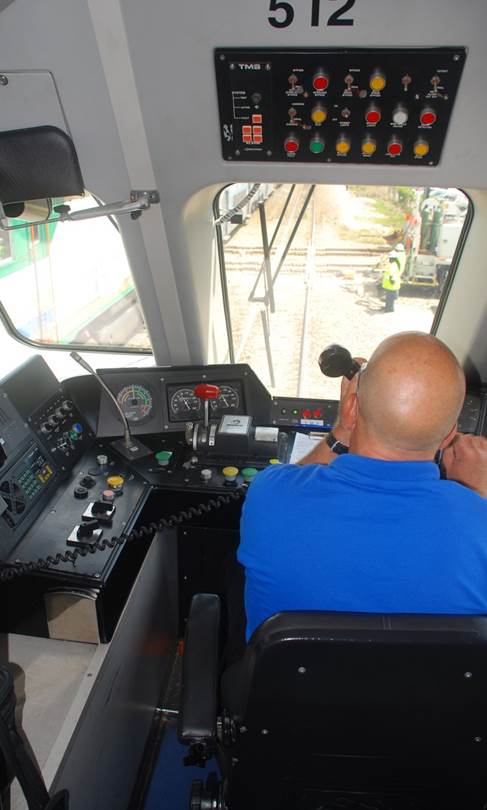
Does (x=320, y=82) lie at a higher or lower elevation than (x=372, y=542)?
higher

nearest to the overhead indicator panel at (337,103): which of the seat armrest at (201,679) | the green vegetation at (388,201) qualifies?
the green vegetation at (388,201)

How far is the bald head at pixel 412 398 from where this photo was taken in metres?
1.02

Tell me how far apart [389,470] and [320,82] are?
1022mm

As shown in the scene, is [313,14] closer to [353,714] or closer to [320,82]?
[320,82]

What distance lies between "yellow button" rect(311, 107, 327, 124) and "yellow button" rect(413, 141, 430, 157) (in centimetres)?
26

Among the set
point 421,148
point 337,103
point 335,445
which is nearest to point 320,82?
point 337,103

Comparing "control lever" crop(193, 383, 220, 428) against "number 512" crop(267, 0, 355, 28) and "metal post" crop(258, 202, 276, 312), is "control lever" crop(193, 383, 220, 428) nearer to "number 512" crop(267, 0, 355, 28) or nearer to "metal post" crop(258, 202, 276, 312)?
"metal post" crop(258, 202, 276, 312)

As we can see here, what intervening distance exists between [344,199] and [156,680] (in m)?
1.89

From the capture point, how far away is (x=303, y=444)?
2068 mm

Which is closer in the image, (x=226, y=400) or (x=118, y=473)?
(x=118, y=473)

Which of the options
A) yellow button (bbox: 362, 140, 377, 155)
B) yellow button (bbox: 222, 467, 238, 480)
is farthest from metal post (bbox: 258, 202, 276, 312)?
yellow button (bbox: 222, 467, 238, 480)

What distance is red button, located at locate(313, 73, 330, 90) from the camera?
136 centimetres

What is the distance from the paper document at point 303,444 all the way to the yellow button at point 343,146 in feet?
3.35

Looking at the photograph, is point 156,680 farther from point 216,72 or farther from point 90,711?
point 216,72
